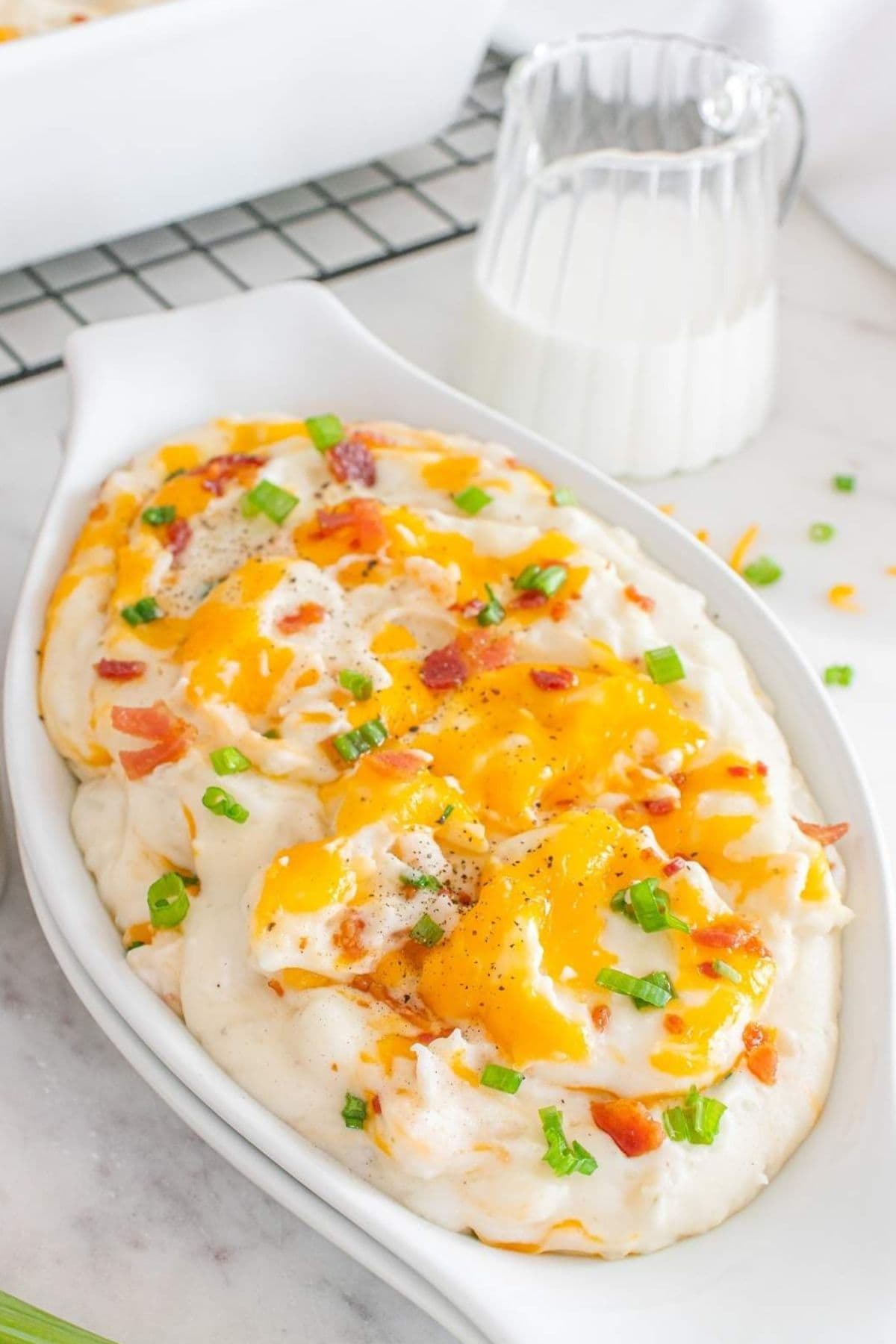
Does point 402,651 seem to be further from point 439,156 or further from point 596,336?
point 439,156

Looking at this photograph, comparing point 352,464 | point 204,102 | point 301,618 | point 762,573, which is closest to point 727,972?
point 301,618

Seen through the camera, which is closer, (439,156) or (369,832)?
(369,832)

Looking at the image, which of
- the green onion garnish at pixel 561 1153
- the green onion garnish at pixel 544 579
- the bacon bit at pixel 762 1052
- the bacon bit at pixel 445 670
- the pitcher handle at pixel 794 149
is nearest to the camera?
the green onion garnish at pixel 561 1153

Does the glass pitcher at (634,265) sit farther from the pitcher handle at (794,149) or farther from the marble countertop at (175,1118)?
the marble countertop at (175,1118)

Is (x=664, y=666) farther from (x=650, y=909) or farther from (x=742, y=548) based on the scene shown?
(x=742, y=548)

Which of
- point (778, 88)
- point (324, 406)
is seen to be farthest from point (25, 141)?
point (778, 88)

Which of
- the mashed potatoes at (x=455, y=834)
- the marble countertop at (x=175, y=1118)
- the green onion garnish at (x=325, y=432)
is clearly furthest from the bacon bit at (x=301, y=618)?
the marble countertop at (x=175, y=1118)
